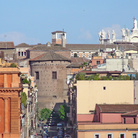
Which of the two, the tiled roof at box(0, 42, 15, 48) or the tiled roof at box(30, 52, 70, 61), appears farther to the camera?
the tiled roof at box(0, 42, 15, 48)

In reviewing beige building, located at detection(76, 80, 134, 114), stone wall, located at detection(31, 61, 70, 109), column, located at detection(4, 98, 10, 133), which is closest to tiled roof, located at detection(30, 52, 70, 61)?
stone wall, located at detection(31, 61, 70, 109)

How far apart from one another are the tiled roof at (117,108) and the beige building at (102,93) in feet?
8.46

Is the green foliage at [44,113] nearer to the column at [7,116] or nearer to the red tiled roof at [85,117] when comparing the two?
the red tiled roof at [85,117]

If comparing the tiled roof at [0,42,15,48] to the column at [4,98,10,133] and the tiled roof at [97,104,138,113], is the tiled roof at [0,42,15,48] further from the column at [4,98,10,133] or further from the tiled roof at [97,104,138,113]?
the column at [4,98,10,133]

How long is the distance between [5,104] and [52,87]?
76639 mm

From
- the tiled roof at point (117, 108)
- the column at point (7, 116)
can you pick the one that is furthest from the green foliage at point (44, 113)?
the column at point (7, 116)

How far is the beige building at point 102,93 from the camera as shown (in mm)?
60625

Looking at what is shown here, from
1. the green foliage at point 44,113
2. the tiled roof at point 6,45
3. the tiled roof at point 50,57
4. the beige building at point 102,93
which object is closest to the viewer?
the beige building at point 102,93

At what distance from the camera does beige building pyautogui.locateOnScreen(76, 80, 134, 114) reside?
6062cm

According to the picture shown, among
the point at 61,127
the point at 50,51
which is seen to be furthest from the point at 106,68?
the point at 50,51

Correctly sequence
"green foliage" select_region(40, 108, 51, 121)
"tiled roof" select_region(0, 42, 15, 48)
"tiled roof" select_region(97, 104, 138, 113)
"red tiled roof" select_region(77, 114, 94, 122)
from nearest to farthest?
1. "tiled roof" select_region(97, 104, 138, 113)
2. "red tiled roof" select_region(77, 114, 94, 122)
3. "green foliage" select_region(40, 108, 51, 121)
4. "tiled roof" select_region(0, 42, 15, 48)

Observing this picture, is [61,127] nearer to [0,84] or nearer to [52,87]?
[52,87]

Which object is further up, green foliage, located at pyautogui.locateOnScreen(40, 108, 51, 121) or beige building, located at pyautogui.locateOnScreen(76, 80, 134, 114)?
beige building, located at pyautogui.locateOnScreen(76, 80, 134, 114)

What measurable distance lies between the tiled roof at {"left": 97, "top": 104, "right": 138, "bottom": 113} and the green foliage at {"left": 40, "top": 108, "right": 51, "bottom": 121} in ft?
175
